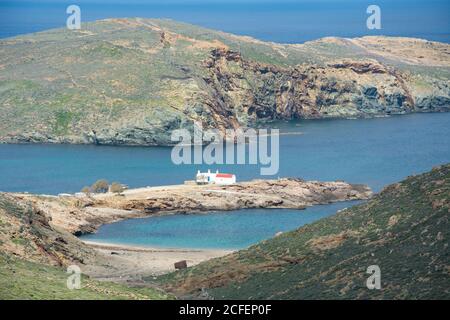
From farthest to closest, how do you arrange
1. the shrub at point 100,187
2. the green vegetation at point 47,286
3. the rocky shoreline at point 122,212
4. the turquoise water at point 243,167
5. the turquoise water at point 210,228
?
the shrub at point 100,187 < the turquoise water at point 243,167 < the turquoise water at point 210,228 < the rocky shoreline at point 122,212 < the green vegetation at point 47,286

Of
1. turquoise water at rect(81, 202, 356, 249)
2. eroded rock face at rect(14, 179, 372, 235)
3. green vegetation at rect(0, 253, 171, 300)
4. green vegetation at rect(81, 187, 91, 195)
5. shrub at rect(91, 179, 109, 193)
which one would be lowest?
green vegetation at rect(0, 253, 171, 300)

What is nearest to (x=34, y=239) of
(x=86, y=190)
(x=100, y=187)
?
(x=86, y=190)

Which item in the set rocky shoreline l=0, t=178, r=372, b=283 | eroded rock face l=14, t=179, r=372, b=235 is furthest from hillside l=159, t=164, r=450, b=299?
eroded rock face l=14, t=179, r=372, b=235

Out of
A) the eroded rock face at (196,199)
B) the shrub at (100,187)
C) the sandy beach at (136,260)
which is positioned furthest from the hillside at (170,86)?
the sandy beach at (136,260)

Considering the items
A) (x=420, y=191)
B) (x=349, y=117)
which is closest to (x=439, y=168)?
(x=420, y=191)

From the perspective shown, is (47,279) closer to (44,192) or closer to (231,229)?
(231,229)

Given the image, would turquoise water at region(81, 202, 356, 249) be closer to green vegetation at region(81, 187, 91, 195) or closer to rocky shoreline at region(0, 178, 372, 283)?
rocky shoreline at region(0, 178, 372, 283)

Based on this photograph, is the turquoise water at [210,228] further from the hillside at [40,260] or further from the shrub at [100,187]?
the hillside at [40,260]
